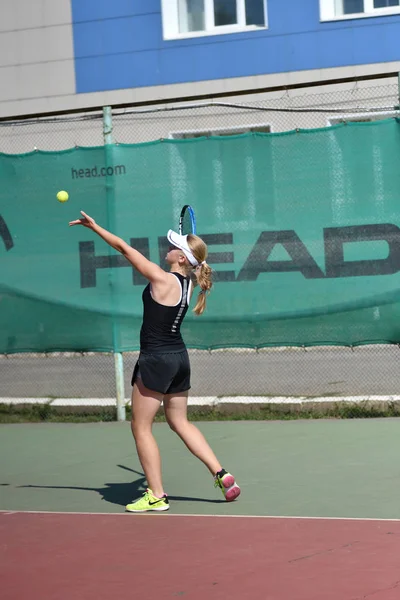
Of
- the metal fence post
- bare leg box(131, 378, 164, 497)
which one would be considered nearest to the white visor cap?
bare leg box(131, 378, 164, 497)

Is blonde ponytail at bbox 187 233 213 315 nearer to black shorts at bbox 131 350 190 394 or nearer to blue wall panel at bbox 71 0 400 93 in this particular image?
black shorts at bbox 131 350 190 394

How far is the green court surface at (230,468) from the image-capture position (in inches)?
260

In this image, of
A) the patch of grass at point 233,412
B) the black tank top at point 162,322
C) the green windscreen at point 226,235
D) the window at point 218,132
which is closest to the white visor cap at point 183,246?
the black tank top at point 162,322

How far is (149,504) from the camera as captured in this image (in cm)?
656

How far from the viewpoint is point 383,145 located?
9297 mm

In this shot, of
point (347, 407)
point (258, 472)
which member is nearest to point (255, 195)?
point (347, 407)

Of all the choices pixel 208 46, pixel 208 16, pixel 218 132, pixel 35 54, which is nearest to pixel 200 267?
pixel 218 132

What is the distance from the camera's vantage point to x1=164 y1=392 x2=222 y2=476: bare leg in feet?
21.9

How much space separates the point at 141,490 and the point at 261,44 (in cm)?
1034

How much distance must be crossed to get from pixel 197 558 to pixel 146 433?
54.2 inches

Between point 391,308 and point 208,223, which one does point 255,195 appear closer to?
point 208,223

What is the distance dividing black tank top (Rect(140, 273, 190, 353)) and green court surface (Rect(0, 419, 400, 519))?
97cm

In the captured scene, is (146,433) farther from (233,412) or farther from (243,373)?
(243,373)

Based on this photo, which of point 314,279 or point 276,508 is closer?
point 276,508
